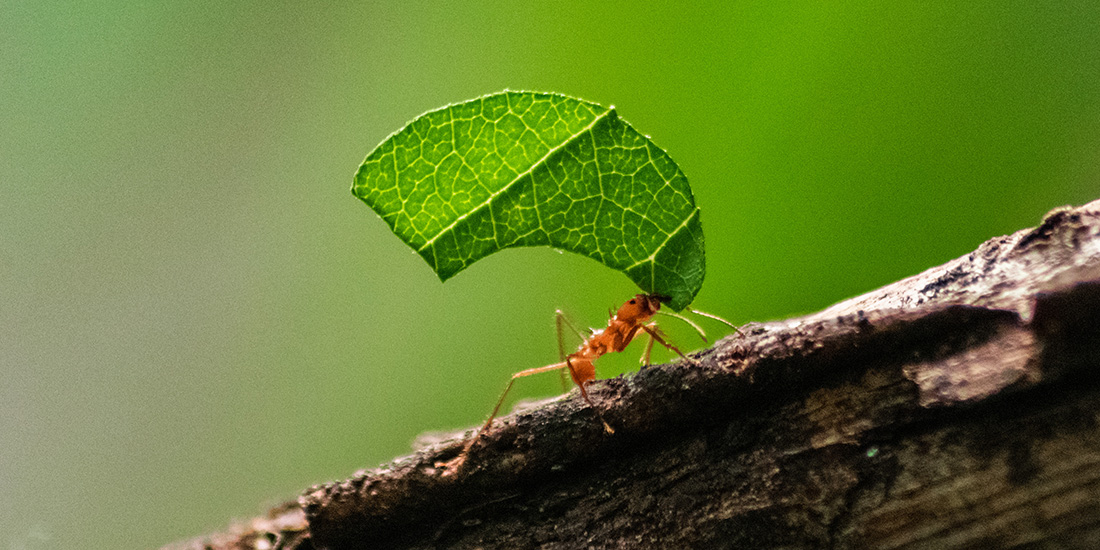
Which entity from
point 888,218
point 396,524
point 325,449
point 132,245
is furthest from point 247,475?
point 888,218

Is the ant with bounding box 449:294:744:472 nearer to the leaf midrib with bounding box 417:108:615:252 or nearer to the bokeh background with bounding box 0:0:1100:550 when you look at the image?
the leaf midrib with bounding box 417:108:615:252

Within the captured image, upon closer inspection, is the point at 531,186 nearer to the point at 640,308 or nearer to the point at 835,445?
the point at 640,308

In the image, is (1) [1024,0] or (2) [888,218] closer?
(1) [1024,0]

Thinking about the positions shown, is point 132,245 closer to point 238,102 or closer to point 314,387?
point 238,102

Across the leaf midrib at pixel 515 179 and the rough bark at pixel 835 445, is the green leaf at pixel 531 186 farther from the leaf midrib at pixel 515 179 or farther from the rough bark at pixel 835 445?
the rough bark at pixel 835 445

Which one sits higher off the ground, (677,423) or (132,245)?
(132,245)

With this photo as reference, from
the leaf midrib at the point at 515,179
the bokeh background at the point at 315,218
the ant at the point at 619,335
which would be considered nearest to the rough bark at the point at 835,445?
the ant at the point at 619,335
